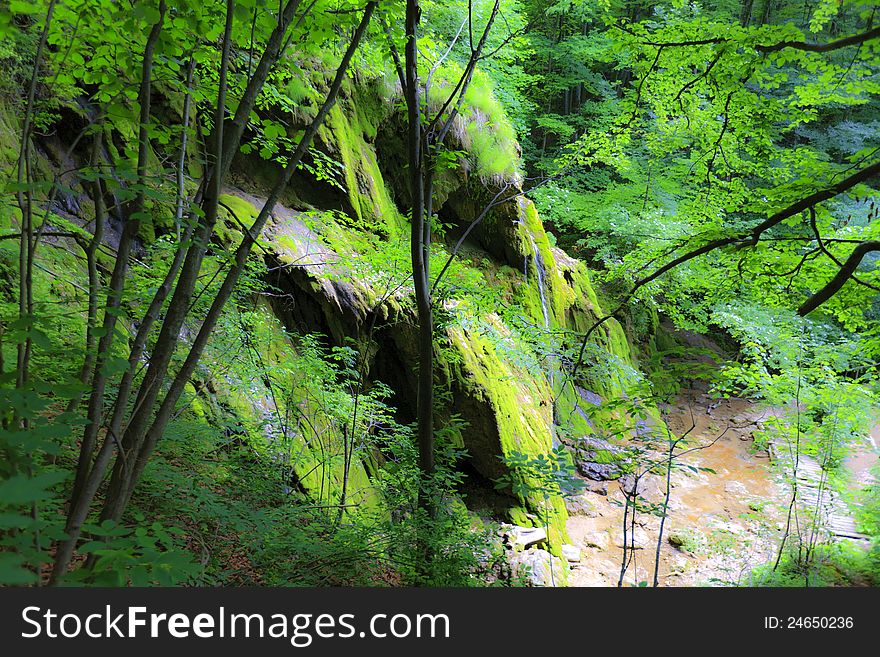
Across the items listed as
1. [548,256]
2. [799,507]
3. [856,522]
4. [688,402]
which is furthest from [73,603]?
[688,402]

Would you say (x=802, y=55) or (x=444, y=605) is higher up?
(x=802, y=55)

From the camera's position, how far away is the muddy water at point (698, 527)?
6.94 m

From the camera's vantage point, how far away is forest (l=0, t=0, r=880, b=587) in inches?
79.0

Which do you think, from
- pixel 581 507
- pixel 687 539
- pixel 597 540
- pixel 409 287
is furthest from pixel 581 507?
pixel 409 287

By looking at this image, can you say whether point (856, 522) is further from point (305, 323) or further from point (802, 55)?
point (305, 323)

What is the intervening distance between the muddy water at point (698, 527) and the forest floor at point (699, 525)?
0.01 meters

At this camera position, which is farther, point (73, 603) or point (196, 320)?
point (196, 320)

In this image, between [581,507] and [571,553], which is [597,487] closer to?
[581,507]

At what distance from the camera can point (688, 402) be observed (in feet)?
46.2

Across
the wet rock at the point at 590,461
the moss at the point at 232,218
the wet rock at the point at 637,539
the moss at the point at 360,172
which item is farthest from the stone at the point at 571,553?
the moss at the point at 232,218

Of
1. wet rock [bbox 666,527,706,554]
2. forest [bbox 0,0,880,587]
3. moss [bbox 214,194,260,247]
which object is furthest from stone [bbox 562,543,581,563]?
moss [bbox 214,194,260,247]

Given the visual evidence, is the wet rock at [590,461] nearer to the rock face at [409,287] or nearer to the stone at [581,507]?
the rock face at [409,287]

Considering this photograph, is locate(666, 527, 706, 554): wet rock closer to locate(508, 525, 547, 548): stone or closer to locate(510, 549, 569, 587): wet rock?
locate(510, 549, 569, 587): wet rock

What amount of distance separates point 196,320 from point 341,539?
2531mm
